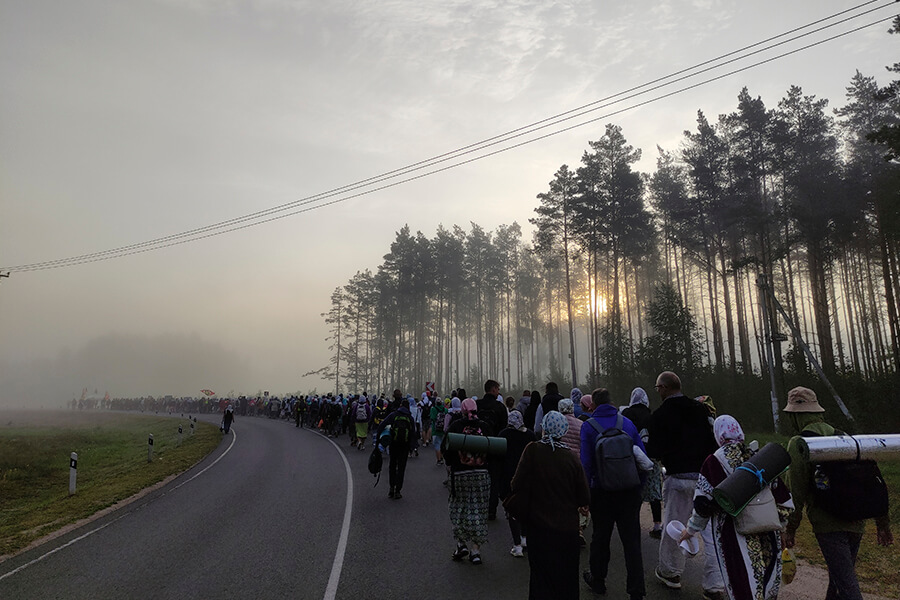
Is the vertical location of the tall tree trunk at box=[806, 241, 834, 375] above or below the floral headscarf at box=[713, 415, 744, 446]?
above

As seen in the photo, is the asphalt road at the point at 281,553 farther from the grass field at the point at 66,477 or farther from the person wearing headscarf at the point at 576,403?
the person wearing headscarf at the point at 576,403

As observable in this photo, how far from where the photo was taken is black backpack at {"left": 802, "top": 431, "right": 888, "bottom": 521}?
384 centimetres

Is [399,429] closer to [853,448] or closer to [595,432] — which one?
[595,432]

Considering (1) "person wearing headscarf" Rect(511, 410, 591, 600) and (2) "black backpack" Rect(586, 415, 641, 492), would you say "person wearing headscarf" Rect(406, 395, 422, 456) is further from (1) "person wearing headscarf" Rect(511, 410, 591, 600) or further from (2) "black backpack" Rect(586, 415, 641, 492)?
(1) "person wearing headscarf" Rect(511, 410, 591, 600)

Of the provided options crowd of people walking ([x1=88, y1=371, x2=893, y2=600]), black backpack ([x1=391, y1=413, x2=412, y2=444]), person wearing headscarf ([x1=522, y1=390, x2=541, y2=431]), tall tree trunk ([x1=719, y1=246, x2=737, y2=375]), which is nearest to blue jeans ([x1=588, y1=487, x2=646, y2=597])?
crowd of people walking ([x1=88, y1=371, x2=893, y2=600])

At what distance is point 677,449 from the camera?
5.71 metres

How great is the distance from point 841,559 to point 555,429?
2.55 meters

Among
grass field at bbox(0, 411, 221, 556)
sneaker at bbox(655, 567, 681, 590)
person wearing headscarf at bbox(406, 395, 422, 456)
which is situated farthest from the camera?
person wearing headscarf at bbox(406, 395, 422, 456)

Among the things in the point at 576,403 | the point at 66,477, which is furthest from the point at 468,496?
the point at 66,477

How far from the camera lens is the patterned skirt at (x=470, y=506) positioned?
6629 millimetres

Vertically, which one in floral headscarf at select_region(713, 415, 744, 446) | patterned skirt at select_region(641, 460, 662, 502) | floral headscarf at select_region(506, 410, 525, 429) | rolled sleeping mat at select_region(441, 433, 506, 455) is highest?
floral headscarf at select_region(713, 415, 744, 446)

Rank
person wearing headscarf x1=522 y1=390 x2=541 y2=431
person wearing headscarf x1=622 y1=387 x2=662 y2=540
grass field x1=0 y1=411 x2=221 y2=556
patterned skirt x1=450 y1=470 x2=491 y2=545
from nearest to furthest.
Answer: patterned skirt x1=450 y1=470 x2=491 y2=545
person wearing headscarf x1=622 y1=387 x2=662 y2=540
grass field x1=0 y1=411 x2=221 y2=556
person wearing headscarf x1=522 y1=390 x2=541 y2=431

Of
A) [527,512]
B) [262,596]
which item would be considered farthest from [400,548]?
[527,512]

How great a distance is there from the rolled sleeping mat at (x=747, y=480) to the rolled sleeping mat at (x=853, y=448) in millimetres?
273
